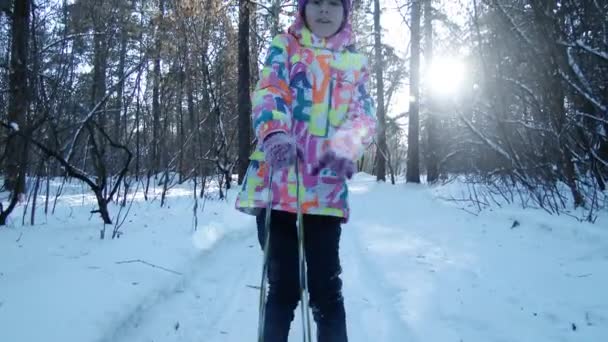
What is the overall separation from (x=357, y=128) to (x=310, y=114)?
21 centimetres

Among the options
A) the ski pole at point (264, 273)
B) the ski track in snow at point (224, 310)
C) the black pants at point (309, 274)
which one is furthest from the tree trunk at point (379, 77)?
the ski pole at point (264, 273)

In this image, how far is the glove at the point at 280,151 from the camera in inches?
67.4

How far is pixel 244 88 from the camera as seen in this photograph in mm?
11531

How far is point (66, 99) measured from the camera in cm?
548

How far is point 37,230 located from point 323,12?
4.36 metres

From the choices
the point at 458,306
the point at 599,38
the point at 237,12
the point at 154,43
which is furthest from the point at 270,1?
the point at 458,306

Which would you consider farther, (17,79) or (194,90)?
(194,90)

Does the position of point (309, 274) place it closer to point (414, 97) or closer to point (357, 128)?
point (357, 128)

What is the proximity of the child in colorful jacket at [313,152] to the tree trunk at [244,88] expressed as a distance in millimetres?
9625

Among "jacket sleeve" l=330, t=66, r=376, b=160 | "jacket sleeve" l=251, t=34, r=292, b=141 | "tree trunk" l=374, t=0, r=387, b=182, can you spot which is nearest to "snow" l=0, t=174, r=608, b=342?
"jacket sleeve" l=330, t=66, r=376, b=160

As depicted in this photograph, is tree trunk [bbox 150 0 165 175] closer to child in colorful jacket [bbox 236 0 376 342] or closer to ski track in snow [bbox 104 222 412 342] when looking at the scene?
ski track in snow [bbox 104 222 412 342]

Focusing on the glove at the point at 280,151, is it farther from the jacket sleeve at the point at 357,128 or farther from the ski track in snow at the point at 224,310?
the ski track in snow at the point at 224,310

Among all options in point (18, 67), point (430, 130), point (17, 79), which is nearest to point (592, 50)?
point (18, 67)

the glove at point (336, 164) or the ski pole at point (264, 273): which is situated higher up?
the glove at point (336, 164)
